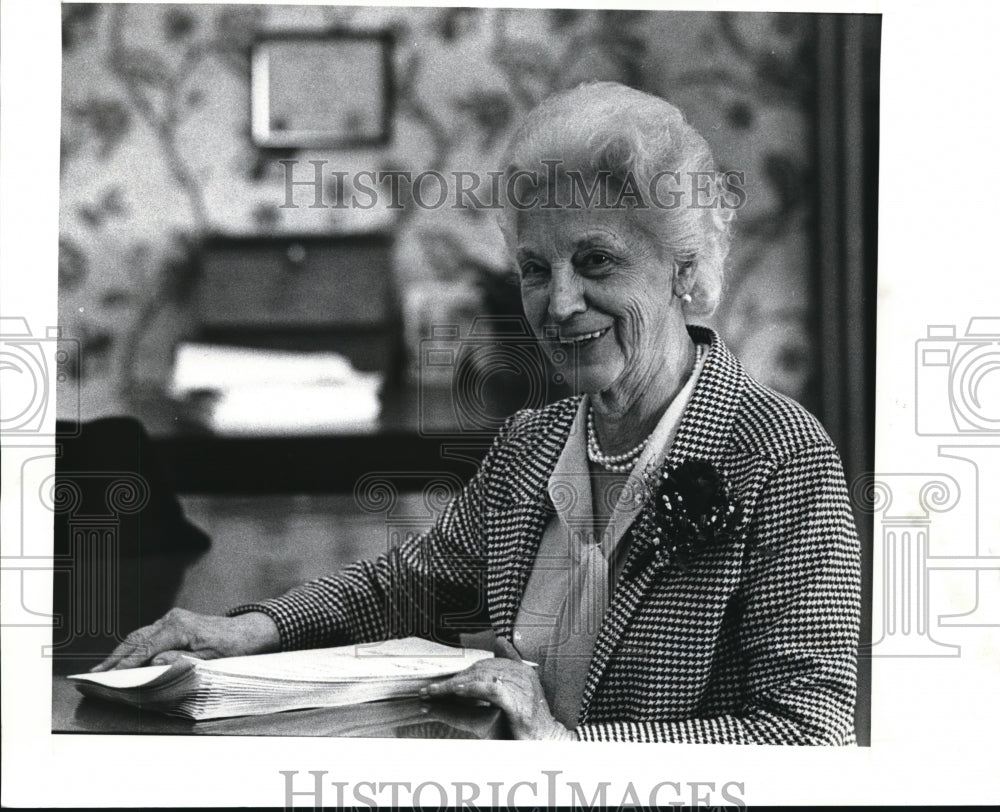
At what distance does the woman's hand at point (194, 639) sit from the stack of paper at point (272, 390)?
32cm

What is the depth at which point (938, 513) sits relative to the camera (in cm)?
199

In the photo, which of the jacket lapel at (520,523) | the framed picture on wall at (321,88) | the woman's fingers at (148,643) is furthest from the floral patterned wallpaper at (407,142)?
the woman's fingers at (148,643)

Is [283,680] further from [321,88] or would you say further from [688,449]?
[321,88]

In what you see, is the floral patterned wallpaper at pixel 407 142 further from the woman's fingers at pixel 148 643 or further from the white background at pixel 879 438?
the woman's fingers at pixel 148 643

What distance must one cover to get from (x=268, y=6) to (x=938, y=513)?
4.73 feet

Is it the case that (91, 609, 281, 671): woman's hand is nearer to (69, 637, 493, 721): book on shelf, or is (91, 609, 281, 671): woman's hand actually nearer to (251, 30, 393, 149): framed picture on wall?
(69, 637, 493, 721): book on shelf

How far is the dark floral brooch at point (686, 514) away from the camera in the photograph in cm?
183

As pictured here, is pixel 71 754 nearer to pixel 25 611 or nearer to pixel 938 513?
pixel 25 611

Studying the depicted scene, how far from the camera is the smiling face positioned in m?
1.87

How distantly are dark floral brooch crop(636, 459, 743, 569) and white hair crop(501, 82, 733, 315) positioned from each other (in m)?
0.27

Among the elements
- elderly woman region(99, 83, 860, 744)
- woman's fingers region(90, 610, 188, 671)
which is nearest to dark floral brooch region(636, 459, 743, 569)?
elderly woman region(99, 83, 860, 744)

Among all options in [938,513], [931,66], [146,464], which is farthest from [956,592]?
[146,464]

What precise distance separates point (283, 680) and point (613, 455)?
2.17 ft

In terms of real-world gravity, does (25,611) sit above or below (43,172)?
below
